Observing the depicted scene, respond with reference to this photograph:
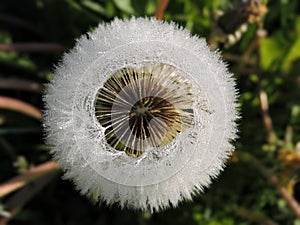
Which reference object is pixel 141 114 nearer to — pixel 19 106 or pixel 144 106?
pixel 144 106

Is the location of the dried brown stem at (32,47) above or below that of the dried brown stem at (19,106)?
above

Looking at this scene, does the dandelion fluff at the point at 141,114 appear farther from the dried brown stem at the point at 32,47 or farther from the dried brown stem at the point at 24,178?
the dried brown stem at the point at 32,47

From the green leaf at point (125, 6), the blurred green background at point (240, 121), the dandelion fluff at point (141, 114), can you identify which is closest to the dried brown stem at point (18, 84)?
the blurred green background at point (240, 121)

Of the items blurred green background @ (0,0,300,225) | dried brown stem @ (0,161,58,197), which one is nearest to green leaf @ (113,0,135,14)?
blurred green background @ (0,0,300,225)

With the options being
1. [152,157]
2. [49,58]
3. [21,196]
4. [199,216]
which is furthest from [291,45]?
[152,157]

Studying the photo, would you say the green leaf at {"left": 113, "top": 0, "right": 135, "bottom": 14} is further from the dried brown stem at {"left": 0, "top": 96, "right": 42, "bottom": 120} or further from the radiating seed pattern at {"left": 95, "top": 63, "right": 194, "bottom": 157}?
the radiating seed pattern at {"left": 95, "top": 63, "right": 194, "bottom": 157}

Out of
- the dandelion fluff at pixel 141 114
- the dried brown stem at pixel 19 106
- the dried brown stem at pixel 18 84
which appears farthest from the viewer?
the dried brown stem at pixel 18 84

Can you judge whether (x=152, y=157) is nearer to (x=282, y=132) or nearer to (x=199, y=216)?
(x=199, y=216)
